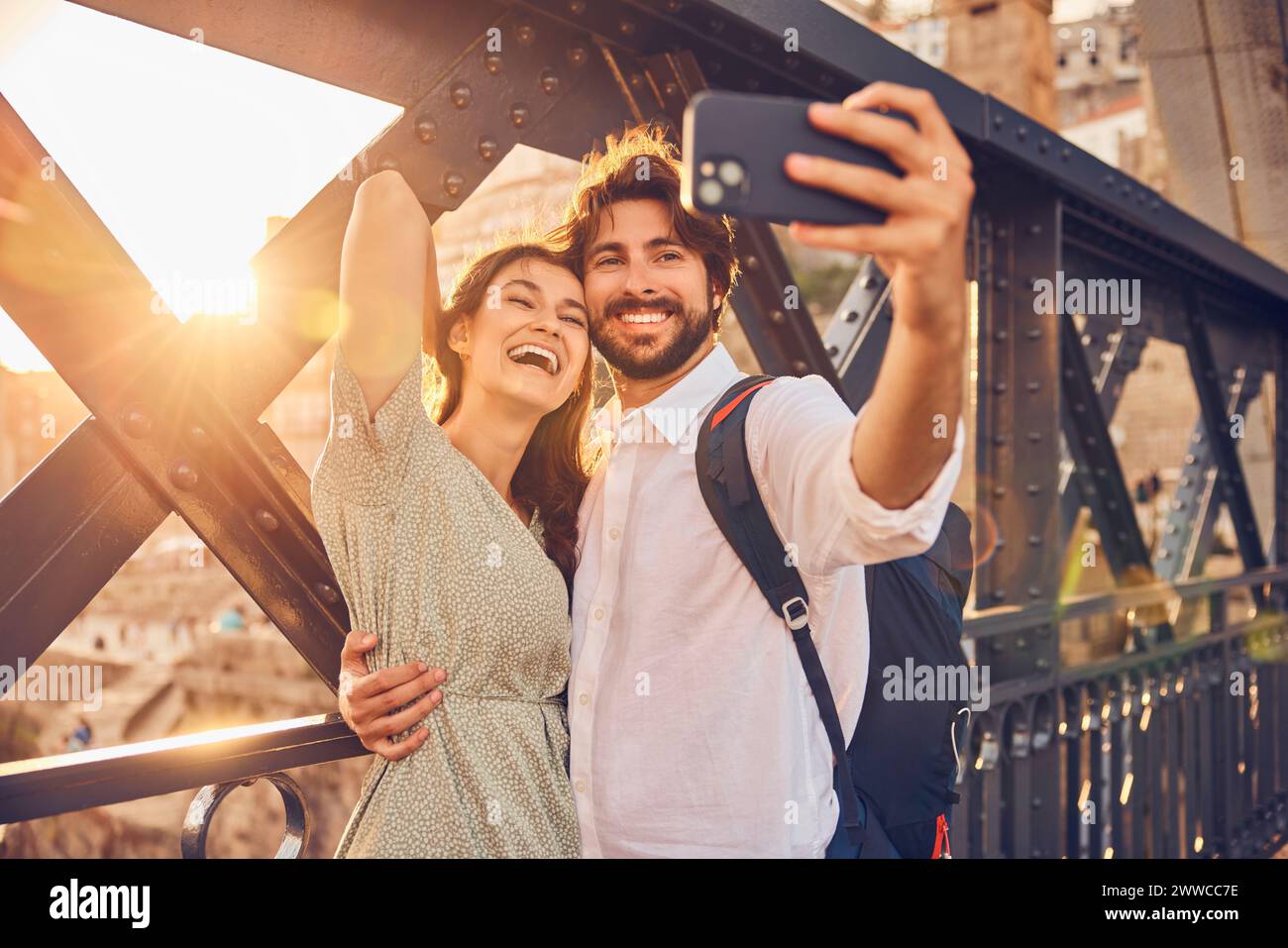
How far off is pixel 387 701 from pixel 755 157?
102 centimetres

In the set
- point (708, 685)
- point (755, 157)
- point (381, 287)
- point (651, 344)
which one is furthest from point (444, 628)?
point (755, 157)

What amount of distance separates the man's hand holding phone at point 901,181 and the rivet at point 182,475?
1.11 meters

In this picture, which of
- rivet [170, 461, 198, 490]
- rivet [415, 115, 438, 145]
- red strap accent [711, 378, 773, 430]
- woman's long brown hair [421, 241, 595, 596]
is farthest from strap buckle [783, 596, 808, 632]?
rivet [415, 115, 438, 145]

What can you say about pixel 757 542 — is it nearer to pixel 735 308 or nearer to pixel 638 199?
pixel 638 199

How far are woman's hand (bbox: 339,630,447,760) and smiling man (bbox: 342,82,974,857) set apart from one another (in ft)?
0.07

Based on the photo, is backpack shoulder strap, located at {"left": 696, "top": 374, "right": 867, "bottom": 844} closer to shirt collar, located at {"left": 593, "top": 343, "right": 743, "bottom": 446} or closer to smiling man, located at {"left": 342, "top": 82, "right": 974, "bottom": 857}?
smiling man, located at {"left": 342, "top": 82, "right": 974, "bottom": 857}

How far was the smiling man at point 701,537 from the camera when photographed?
1271 mm

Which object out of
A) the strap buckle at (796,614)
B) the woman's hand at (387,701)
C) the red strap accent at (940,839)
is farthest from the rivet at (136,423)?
the red strap accent at (940,839)

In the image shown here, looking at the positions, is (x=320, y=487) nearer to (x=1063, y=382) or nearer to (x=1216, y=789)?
(x=1063, y=382)

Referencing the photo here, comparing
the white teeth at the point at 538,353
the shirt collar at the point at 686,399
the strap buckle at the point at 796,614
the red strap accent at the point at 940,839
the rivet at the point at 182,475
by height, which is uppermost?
the white teeth at the point at 538,353

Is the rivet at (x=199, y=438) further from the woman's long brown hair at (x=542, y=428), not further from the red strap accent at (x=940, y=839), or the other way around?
the red strap accent at (x=940, y=839)

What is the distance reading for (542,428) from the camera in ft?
7.15

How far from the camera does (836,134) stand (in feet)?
3.26

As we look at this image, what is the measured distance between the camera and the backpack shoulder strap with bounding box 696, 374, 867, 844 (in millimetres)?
1620
